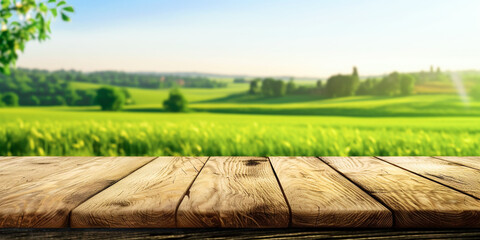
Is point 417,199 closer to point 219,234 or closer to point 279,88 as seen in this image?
point 219,234

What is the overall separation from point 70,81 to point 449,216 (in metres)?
42.3

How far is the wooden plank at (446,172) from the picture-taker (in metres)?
1.22

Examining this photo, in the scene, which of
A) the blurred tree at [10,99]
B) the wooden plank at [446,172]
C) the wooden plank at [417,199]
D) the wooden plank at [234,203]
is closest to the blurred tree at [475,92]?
the wooden plank at [446,172]

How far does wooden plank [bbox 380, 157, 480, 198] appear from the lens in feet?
3.99

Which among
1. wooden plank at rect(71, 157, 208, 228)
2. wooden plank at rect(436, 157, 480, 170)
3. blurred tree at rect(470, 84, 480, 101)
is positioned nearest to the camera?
wooden plank at rect(71, 157, 208, 228)

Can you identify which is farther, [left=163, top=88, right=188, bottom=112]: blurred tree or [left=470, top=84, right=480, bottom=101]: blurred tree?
[left=163, top=88, right=188, bottom=112]: blurred tree

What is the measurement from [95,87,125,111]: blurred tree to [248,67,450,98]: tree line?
489 inches

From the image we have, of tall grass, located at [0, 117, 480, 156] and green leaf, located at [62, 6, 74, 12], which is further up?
green leaf, located at [62, 6, 74, 12]

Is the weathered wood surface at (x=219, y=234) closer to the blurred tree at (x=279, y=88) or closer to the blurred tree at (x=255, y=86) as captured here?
the blurred tree at (x=255, y=86)

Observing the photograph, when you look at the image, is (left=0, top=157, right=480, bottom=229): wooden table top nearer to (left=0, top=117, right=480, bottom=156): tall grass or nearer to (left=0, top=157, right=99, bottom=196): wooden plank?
(left=0, top=157, right=99, bottom=196): wooden plank

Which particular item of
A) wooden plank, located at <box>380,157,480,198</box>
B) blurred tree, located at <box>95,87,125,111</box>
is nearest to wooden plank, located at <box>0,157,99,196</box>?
wooden plank, located at <box>380,157,480,198</box>

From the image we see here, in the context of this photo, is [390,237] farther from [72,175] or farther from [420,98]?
[420,98]

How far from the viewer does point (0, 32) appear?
147 inches

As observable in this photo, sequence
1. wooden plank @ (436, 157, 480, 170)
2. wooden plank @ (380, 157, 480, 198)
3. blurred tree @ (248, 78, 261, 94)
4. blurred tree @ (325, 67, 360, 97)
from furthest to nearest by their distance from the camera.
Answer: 1. blurred tree @ (248, 78, 261, 94)
2. blurred tree @ (325, 67, 360, 97)
3. wooden plank @ (436, 157, 480, 170)
4. wooden plank @ (380, 157, 480, 198)
